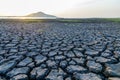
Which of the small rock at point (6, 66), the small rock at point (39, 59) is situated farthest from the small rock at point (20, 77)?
the small rock at point (39, 59)

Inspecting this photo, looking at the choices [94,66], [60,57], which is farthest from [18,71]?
[94,66]

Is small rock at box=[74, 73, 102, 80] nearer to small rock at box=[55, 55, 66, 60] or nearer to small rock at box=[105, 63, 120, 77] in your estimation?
small rock at box=[105, 63, 120, 77]

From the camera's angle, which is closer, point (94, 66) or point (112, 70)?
point (112, 70)

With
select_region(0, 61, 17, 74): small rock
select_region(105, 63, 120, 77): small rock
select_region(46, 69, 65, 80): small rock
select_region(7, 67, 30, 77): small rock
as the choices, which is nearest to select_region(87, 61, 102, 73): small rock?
select_region(105, 63, 120, 77): small rock

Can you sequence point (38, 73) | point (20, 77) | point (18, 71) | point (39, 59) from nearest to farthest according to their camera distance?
point (20, 77)
point (38, 73)
point (18, 71)
point (39, 59)

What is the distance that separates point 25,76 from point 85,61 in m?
1.20

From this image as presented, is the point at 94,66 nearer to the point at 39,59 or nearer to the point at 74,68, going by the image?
the point at 74,68

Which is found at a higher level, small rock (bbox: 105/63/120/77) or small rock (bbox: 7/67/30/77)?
small rock (bbox: 105/63/120/77)

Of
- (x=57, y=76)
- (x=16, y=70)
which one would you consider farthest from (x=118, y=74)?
(x=16, y=70)

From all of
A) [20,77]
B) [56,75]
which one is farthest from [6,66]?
[56,75]

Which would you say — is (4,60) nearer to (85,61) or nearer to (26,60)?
(26,60)

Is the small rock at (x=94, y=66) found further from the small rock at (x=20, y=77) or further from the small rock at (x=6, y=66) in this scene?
the small rock at (x=6, y=66)

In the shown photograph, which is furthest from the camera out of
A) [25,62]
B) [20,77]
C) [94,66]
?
[25,62]

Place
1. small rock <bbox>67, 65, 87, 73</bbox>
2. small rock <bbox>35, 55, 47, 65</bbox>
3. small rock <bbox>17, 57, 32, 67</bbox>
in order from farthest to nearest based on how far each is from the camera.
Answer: small rock <bbox>35, 55, 47, 65</bbox>
small rock <bbox>17, 57, 32, 67</bbox>
small rock <bbox>67, 65, 87, 73</bbox>
